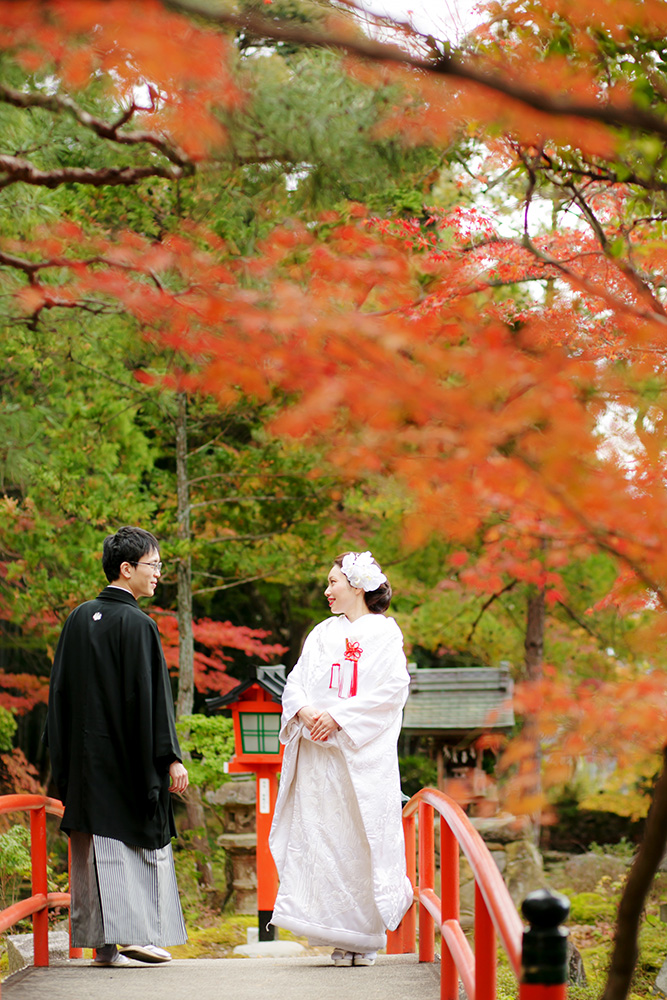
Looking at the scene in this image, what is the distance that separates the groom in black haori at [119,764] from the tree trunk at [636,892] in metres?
2.26

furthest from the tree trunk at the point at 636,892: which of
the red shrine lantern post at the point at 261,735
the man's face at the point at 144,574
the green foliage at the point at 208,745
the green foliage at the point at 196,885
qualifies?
the green foliage at the point at 196,885

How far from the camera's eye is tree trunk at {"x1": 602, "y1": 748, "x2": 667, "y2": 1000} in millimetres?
1904

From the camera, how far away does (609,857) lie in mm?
11656

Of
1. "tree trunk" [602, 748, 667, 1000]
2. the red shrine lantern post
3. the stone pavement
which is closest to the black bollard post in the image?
"tree trunk" [602, 748, 667, 1000]

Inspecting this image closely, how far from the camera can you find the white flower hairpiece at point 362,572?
4.28m

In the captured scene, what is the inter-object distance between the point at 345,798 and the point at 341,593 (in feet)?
2.97

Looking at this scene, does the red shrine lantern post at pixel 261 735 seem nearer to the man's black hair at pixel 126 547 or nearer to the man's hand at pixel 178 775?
the man's hand at pixel 178 775

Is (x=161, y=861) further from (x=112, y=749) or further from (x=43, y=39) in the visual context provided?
(x=43, y=39)

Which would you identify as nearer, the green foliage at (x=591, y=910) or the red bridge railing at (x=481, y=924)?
the red bridge railing at (x=481, y=924)

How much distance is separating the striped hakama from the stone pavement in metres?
0.14

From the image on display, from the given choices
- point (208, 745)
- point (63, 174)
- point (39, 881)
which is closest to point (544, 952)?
point (39, 881)

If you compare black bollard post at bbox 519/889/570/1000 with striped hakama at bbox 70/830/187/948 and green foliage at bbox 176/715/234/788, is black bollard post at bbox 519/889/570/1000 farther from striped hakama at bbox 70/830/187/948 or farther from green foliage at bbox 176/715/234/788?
green foliage at bbox 176/715/234/788

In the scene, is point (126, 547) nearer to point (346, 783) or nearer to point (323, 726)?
point (323, 726)

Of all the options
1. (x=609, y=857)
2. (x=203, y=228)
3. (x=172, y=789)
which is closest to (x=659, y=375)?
(x=172, y=789)
